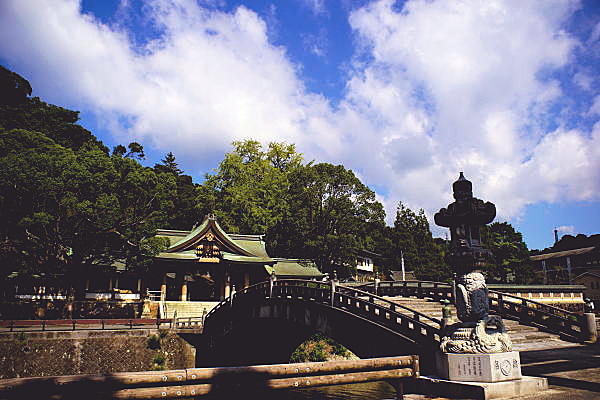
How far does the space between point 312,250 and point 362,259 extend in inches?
1029

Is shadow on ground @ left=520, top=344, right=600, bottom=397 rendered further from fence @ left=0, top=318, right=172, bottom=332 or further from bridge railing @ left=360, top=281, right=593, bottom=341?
fence @ left=0, top=318, right=172, bottom=332

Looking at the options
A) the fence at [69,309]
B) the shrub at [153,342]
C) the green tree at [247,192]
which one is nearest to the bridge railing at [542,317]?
the shrub at [153,342]

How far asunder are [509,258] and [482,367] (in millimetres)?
51340

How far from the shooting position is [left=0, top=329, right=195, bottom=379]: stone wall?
2153 cm

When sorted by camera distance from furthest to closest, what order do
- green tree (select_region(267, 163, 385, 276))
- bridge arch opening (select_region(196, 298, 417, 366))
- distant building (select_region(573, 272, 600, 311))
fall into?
distant building (select_region(573, 272, 600, 311))
green tree (select_region(267, 163, 385, 276))
bridge arch opening (select_region(196, 298, 417, 366))

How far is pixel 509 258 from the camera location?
5256cm

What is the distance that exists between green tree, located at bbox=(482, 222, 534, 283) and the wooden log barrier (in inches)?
1974

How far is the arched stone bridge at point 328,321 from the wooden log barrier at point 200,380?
3.63 m

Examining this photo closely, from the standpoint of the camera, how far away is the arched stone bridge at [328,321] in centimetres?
1209

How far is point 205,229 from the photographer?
35312 millimetres

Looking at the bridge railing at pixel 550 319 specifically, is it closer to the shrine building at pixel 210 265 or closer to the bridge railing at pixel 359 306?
the bridge railing at pixel 359 306

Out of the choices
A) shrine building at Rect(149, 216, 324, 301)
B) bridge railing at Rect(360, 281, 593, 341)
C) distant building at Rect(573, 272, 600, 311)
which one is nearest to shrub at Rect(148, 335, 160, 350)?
shrine building at Rect(149, 216, 324, 301)

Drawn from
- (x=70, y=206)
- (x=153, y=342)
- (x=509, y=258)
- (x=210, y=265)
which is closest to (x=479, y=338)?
(x=153, y=342)

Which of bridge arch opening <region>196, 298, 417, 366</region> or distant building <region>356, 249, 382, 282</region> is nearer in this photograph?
bridge arch opening <region>196, 298, 417, 366</region>
